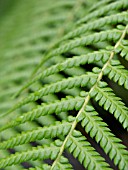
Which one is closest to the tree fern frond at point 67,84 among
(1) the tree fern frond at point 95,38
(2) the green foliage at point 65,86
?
(2) the green foliage at point 65,86

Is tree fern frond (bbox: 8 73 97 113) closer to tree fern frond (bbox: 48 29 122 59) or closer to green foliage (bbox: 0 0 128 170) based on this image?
green foliage (bbox: 0 0 128 170)

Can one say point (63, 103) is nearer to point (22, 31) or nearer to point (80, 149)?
point (80, 149)

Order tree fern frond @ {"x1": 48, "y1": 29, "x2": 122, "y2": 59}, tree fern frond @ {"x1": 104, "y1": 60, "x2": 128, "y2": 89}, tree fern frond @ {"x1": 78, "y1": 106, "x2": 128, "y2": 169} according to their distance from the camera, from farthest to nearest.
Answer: tree fern frond @ {"x1": 48, "y1": 29, "x2": 122, "y2": 59}
tree fern frond @ {"x1": 104, "y1": 60, "x2": 128, "y2": 89}
tree fern frond @ {"x1": 78, "y1": 106, "x2": 128, "y2": 169}

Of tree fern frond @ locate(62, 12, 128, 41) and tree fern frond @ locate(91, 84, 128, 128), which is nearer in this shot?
tree fern frond @ locate(91, 84, 128, 128)

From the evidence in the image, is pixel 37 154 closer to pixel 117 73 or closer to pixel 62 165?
pixel 62 165

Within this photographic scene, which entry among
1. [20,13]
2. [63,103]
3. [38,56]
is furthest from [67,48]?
[20,13]

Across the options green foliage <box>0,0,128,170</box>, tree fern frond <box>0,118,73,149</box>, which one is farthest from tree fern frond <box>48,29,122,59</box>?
tree fern frond <box>0,118,73,149</box>

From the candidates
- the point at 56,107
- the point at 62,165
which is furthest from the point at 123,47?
the point at 62,165

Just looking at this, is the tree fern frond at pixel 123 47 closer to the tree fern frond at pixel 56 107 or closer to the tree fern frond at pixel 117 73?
the tree fern frond at pixel 117 73

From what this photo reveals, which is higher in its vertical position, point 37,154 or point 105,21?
point 105,21
